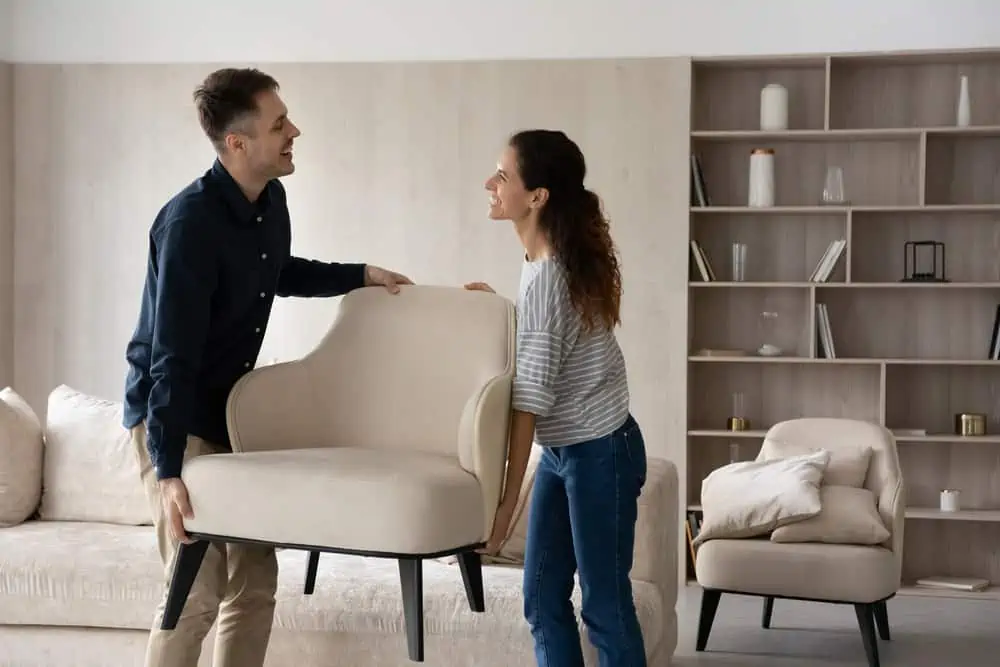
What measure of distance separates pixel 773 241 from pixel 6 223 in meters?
3.51

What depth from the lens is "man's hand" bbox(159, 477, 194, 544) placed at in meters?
2.80

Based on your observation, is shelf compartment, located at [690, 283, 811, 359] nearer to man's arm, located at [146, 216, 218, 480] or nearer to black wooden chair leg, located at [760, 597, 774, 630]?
black wooden chair leg, located at [760, 597, 774, 630]

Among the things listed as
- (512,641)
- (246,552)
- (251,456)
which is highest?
(251,456)

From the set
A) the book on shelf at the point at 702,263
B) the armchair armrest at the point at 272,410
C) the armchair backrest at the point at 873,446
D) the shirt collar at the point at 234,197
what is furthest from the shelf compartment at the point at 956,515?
the shirt collar at the point at 234,197

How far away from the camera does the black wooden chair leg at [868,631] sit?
14.5ft

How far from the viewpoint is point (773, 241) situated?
6203mm

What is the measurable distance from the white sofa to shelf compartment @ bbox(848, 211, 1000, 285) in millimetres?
2276

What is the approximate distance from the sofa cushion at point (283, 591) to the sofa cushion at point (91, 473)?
0.43 feet

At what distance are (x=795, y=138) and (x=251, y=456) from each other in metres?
3.83

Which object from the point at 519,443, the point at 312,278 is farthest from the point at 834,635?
the point at 312,278

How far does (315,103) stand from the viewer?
20.5ft

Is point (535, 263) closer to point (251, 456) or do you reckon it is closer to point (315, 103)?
point (251, 456)

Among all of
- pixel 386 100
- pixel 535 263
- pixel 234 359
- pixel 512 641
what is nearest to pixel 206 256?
pixel 234 359

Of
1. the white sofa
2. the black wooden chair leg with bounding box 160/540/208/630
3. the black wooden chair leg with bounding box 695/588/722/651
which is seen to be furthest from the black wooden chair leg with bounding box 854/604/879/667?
the black wooden chair leg with bounding box 160/540/208/630
